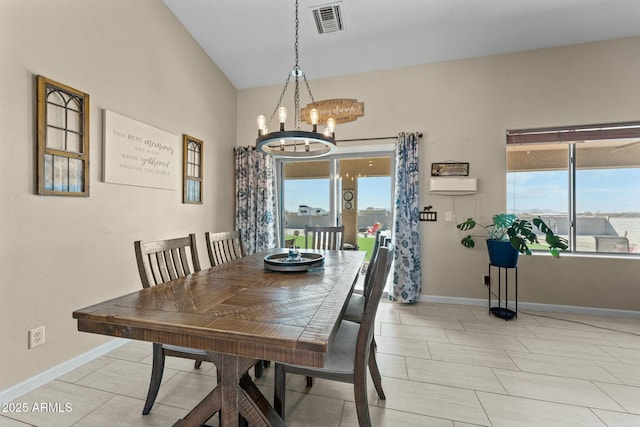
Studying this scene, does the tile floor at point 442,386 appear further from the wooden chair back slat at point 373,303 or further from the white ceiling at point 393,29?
the white ceiling at point 393,29

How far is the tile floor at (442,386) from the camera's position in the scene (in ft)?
5.43

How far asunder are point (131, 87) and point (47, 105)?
0.80 meters

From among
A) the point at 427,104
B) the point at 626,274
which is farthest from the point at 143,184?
Answer: the point at 626,274

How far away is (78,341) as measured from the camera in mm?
2232

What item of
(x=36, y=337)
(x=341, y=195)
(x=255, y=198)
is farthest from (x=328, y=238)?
(x=36, y=337)

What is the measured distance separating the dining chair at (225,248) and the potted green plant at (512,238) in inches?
104

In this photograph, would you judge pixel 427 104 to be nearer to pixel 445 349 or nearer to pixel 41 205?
pixel 445 349

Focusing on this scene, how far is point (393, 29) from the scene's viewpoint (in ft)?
10.5

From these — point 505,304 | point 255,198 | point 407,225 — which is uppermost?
point 255,198

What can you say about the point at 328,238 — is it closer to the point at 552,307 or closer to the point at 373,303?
the point at 373,303

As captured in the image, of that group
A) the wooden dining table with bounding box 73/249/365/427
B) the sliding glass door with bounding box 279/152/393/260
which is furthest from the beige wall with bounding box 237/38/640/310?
the wooden dining table with bounding box 73/249/365/427

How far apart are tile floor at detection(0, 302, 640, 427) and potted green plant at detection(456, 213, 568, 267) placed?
773mm

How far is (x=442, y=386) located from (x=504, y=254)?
5.98 ft

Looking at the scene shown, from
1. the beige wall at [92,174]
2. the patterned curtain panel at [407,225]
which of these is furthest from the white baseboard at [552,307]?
the beige wall at [92,174]
